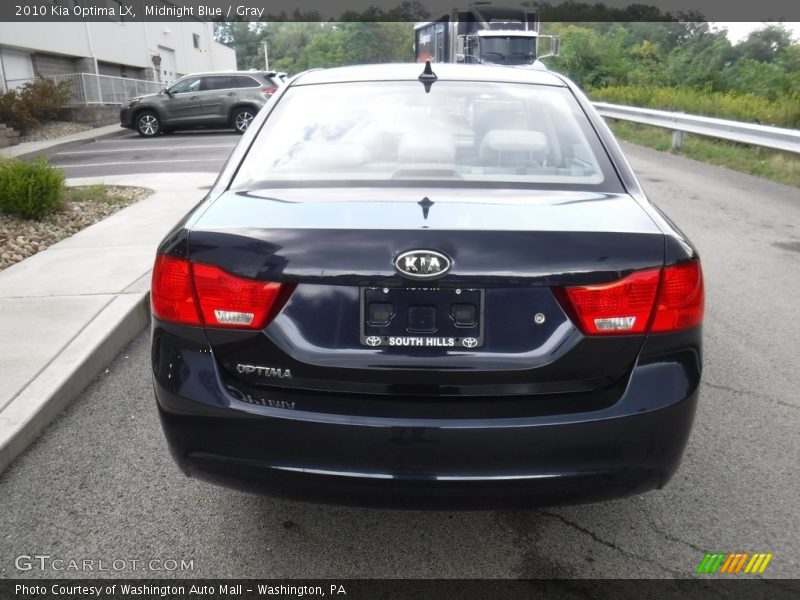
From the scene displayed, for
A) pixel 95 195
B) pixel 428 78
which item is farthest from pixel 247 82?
pixel 428 78

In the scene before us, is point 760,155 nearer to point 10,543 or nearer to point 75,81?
point 10,543

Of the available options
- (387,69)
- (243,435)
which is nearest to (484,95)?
(387,69)

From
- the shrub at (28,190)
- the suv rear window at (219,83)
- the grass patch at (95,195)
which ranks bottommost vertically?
the grass patch at (95,195)

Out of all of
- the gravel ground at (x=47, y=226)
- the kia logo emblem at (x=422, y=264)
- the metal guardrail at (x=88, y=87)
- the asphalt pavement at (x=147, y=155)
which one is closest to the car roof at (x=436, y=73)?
the kia logo emblem at (x=422, y=264)

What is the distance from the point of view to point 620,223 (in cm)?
222

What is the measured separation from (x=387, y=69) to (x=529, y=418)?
2109 mm

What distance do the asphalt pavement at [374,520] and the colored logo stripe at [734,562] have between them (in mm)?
29

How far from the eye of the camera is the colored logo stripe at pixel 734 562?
251 cm

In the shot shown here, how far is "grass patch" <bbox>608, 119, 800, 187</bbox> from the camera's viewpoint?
11.8 meters

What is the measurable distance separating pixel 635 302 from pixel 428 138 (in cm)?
121

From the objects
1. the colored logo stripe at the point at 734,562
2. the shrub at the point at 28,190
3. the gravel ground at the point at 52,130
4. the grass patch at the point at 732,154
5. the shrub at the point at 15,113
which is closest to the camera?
the colored logo stripe at the point at 734,562

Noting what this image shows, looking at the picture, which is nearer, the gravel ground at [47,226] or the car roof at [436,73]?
the car roof at [436,73]

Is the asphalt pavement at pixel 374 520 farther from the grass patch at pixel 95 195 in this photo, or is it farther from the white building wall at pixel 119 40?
the white building wall at pixel 119 40

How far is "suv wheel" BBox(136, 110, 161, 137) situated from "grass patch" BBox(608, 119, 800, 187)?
13159 mm
